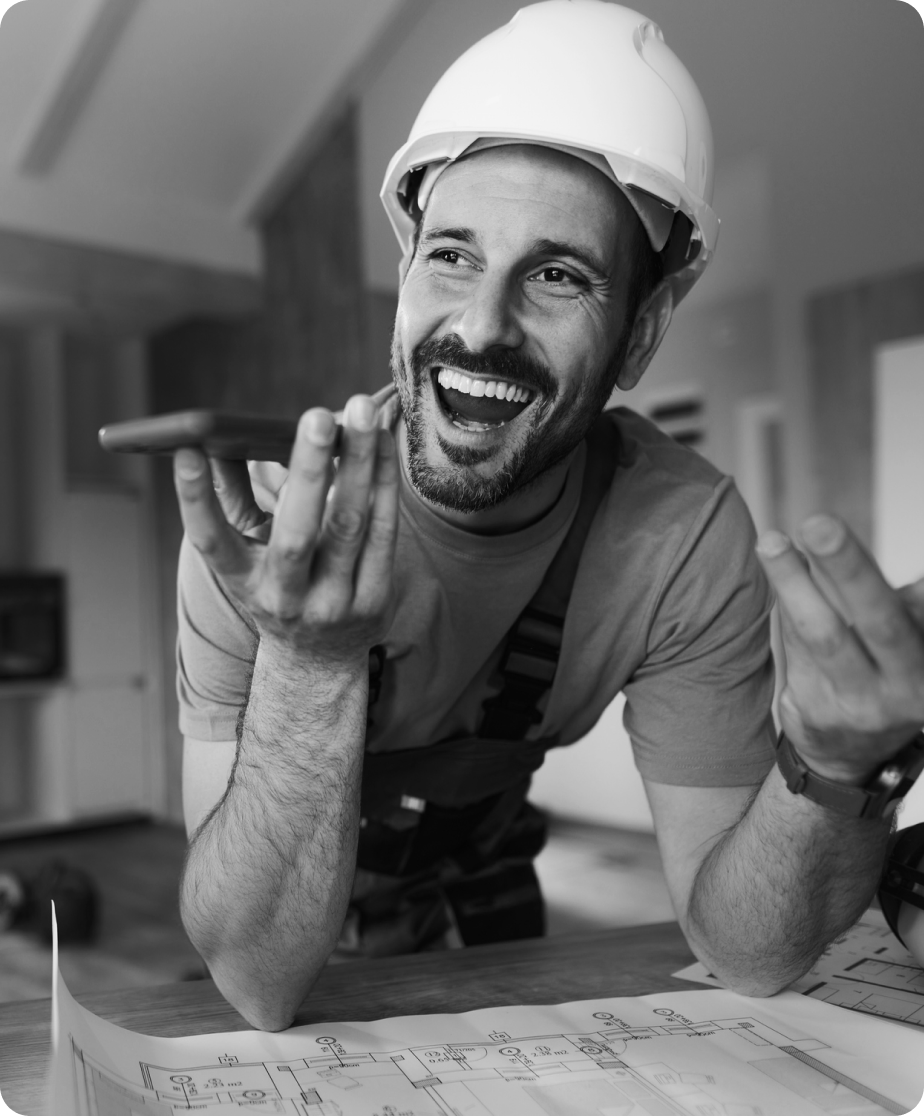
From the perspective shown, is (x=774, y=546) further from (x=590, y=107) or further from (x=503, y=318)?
(x=590, y=107)

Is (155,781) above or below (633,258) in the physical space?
below

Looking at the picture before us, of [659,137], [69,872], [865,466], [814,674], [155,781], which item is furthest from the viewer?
[155,781]

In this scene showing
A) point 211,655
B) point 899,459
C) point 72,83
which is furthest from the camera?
point 72,83

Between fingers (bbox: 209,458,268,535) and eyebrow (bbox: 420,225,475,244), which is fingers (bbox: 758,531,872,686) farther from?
eyebrow (bbox: 420,225,475,244)

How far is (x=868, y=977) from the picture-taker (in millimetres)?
A: 973

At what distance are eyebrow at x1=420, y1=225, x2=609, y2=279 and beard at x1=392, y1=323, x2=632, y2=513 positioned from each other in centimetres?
11

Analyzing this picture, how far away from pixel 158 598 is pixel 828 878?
21.4 feet

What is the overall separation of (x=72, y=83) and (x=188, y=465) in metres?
4.48

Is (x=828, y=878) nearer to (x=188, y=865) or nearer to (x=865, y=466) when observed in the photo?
(x=188, y=865)

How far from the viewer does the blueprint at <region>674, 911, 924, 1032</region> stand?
35.4 inches

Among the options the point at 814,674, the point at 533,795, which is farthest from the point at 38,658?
the point at 814,674

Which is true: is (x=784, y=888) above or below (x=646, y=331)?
below

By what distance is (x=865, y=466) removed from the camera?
3924mm

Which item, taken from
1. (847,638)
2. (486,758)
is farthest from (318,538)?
(486,758)
